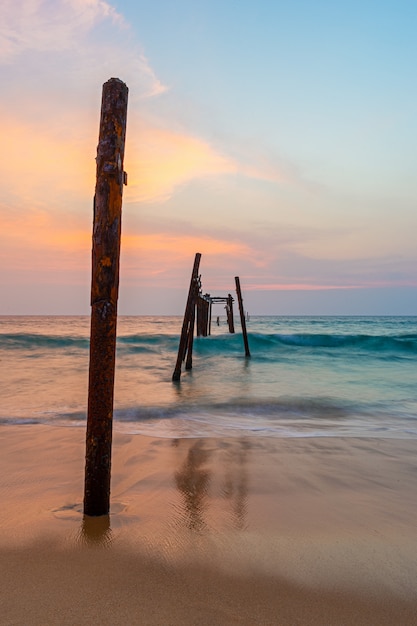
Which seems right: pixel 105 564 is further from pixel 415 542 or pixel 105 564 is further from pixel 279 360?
pixel 279 360

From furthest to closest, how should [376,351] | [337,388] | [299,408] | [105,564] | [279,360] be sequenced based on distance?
[376,351], [279,360], [337,388], [299,408], [105,564]

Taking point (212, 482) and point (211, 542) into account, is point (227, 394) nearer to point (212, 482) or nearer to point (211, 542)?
point (212, 482)

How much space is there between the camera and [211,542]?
2697 millimetres

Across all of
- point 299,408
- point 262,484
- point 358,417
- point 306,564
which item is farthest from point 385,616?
point 299,408

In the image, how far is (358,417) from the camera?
7.68 meters

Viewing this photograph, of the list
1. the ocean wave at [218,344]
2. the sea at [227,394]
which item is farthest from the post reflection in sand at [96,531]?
the ocean wave at [218,344]

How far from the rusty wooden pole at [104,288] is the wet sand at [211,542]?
11.7 inches

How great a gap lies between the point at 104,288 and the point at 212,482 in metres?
1.92

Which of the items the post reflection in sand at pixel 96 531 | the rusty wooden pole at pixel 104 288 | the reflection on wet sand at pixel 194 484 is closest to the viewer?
the post reflection in sand at pixel 96 531

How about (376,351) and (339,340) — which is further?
(339,340)

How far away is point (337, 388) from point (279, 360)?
724cm

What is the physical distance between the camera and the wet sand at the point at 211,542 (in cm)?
208

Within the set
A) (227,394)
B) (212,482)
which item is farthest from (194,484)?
(227,394)

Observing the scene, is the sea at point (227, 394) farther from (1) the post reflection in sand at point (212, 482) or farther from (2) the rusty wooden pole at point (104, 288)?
(2) the rusty wooden pole at point (104, 288)
